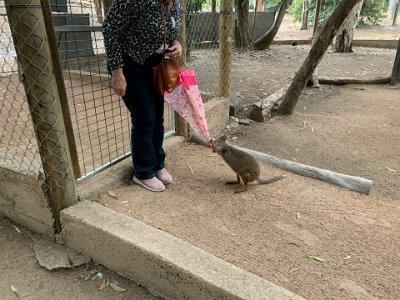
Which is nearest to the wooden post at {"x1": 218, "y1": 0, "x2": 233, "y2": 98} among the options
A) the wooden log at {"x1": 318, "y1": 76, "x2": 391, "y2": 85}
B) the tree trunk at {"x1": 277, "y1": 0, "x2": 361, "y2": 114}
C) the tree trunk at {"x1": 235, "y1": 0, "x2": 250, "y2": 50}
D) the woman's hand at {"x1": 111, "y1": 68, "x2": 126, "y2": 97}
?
the tree trunk at {"x1": 277, "y1": 0, "x2": 361, "y2": 114}

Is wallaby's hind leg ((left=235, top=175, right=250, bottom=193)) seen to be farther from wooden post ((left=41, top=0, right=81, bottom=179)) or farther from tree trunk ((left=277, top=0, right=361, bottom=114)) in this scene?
tree trunk ((left=277, top=0, right=361, bottom=114))

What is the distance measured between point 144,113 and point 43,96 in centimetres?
70

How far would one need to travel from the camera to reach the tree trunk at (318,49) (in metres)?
4.84

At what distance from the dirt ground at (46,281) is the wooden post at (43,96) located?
0.34 m

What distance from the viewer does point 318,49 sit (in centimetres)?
517

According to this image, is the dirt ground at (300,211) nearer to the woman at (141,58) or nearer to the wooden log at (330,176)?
the wooden log at (330,176)

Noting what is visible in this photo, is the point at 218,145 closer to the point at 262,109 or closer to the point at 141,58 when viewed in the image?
the point at 141,58

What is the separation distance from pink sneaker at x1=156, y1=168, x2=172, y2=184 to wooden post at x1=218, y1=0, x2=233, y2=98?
6.24 ft

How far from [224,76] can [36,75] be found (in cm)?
279

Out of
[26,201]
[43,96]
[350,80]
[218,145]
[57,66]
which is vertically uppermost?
[57,66]

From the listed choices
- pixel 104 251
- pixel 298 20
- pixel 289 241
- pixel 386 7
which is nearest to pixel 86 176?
pixel 104 251

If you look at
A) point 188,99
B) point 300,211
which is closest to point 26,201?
point 188,99

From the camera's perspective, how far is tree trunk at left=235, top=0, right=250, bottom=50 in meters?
11.3

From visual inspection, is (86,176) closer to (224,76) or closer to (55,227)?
(55,227)
